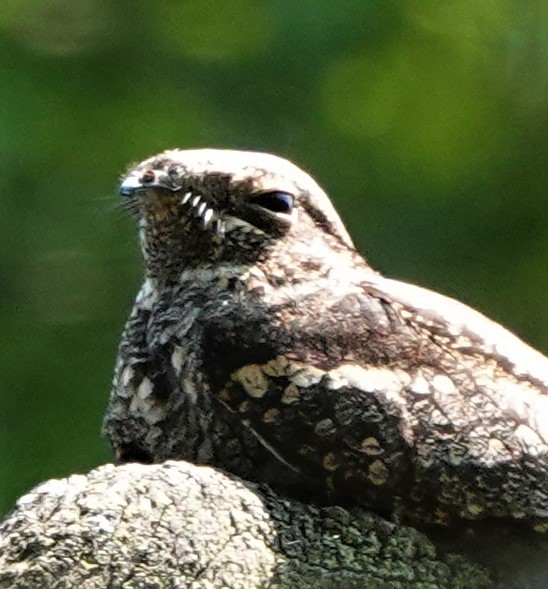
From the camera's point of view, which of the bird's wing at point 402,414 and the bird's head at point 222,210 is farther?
the bird's head at point 222,210

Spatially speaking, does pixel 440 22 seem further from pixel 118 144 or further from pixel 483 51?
pixel 118 144

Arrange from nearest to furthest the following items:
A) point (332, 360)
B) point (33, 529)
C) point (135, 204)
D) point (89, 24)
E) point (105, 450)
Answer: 1. point (33, 529)
2. point (332, 360)
3. point (135, 204)
4. point (105, 450)
5. point (89, 24)

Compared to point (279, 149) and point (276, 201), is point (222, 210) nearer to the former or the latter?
point (276, 201)

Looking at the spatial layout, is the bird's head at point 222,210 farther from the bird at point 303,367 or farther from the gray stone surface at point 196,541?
the gray stone surface at point 196,541

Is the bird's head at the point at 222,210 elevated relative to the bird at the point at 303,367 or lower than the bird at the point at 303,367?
elevated

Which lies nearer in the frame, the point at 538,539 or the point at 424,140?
the point at 538,539

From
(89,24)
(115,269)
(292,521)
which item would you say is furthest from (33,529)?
(89,24)

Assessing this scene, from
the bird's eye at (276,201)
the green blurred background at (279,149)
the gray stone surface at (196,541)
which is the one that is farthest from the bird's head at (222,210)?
the green blurred background at (279,149)
